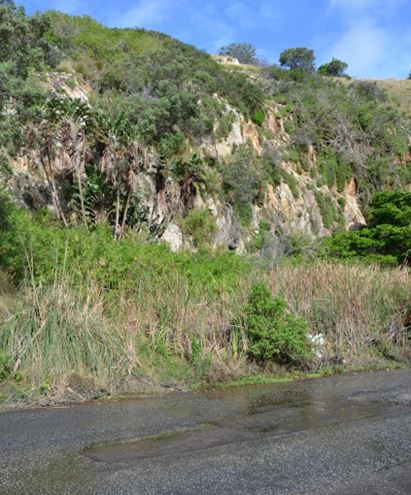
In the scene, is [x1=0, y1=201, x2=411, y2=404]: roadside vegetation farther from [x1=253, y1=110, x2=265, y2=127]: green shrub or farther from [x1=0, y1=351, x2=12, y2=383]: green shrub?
[x1=253, y1=110, x2=265, y2=127]: green shrub

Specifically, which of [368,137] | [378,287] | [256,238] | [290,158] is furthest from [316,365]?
[368,137]

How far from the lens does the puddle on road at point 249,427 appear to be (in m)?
6.37

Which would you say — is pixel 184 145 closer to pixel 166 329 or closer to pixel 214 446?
pixel 166 329

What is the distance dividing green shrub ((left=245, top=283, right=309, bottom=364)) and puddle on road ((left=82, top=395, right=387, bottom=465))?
2233 mm

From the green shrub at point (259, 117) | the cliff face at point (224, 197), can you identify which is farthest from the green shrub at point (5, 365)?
the green shrub at point (259, 117)

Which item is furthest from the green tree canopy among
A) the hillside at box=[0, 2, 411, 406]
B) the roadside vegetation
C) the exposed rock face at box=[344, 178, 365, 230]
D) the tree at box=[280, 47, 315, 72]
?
the tree at box=[280, 47, 315, 72]

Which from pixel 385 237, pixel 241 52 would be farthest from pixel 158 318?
pixel 241 52

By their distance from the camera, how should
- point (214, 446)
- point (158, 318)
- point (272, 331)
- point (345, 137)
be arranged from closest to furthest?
point (214, 446), point (272, 331), point (158, 318), point (345, 137)

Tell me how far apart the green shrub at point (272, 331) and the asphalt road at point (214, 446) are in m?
2.19

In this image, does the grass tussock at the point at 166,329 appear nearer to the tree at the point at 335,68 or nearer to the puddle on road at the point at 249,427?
the puddle on road at the point at 249,427

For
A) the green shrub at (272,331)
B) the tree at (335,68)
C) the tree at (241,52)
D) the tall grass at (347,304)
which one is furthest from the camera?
the tree at (335,68)

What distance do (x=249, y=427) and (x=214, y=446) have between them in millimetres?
1098

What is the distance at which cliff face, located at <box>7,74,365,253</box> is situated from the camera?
22594 mm

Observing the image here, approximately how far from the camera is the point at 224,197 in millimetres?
28969
